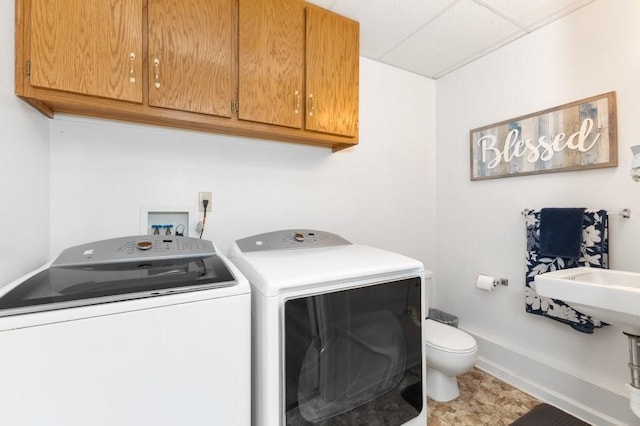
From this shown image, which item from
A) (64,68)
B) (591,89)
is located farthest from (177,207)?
(591,89)

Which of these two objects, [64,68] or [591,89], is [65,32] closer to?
[64,68]

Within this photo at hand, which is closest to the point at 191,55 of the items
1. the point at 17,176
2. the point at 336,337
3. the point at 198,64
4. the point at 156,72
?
the point at 198,64

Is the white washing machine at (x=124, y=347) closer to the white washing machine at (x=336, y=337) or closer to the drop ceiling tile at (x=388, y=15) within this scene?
the white washing machine at (x=336, y=337)

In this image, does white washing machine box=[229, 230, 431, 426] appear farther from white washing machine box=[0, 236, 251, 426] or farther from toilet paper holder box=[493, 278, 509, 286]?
toilet paper holder box=[493, 278, 509, 286]

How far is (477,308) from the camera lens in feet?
7.52

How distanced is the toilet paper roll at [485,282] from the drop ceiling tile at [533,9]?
1.76m

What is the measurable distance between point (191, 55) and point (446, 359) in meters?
2.15

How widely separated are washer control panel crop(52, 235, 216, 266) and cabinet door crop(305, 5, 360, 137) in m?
0.90

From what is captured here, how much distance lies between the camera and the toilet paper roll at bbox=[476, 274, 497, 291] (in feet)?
6.94

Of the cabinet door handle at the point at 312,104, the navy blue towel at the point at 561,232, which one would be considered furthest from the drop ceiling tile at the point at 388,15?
the navy blue towel at the point at 561,232

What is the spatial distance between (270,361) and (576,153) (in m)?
2.08

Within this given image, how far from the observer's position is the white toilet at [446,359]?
1694mm

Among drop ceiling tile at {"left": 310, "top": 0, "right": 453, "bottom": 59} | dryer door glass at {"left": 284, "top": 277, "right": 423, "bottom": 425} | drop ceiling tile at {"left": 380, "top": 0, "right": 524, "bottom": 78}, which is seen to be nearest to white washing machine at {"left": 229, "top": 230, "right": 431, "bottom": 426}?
dryer door glass at {"left": 284, "top": 277, "right": 423, "bottom": 425}

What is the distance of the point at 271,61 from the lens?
153cm
